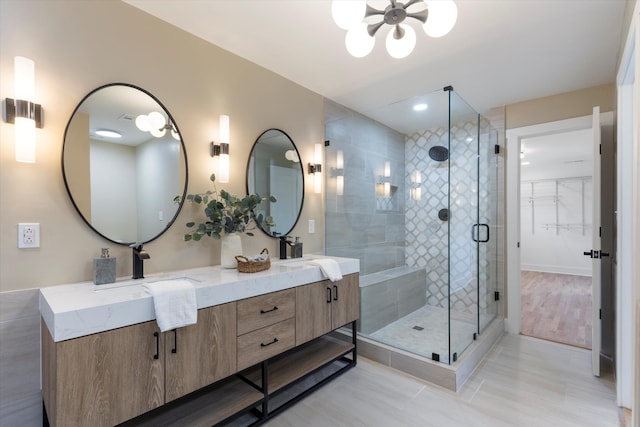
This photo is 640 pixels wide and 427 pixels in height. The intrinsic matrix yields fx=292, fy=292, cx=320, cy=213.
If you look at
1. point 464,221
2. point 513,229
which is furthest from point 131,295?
point 513,229

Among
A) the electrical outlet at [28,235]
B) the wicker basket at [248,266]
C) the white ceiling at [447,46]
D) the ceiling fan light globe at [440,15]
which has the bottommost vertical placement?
the wicker basket at [248,266]

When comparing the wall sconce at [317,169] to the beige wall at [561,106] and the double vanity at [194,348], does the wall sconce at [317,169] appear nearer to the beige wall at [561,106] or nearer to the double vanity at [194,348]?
the double vanity at [194,348]

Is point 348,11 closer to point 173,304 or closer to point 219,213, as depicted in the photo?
point 219,213

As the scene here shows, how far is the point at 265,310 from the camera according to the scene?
5.83ft

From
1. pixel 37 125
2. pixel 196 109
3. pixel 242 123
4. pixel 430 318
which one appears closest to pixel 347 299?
pixel 430 318

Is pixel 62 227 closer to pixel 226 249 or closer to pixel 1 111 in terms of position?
pixel 1 111

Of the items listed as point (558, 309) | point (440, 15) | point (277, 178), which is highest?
A: point (440, 15)

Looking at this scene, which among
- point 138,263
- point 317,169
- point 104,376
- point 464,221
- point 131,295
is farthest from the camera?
point 317,169

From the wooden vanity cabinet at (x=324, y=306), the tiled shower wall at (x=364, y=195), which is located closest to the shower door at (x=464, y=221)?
the tiled shower wall at (x=364, y=195)

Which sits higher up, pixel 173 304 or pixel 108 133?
pixel 108 133

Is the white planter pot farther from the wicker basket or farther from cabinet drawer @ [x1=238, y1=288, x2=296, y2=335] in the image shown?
cabinet drawer @ [x1=238, y1=288, x2=296, y2=335]

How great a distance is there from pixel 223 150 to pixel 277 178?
1.97 feet

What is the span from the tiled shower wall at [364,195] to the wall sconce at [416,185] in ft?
0.41

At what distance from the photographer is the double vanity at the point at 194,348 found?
1.15 meters
